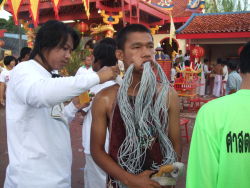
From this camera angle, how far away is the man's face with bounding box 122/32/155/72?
171cm

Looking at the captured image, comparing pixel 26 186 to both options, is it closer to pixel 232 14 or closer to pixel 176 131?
pixel 176 131

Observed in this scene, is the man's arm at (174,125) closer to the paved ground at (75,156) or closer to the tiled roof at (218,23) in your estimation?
the paved ground at (75,156)

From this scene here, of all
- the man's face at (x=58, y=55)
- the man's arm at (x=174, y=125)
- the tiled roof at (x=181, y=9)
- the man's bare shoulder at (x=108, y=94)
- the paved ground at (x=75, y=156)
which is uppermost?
the tiled roof at (x=181, y=9)

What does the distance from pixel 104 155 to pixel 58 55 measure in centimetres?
64

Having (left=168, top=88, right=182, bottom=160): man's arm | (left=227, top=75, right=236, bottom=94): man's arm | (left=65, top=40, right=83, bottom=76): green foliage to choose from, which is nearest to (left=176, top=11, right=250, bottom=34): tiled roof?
(left=65, top=40, right=83, bottom=76): green foliage

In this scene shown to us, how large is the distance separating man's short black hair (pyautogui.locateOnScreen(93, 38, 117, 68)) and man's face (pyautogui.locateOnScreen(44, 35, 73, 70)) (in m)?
0.90

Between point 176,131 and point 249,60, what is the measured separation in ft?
1.92

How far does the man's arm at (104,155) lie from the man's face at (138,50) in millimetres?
270

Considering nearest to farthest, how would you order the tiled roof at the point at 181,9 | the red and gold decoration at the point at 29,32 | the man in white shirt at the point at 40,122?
the man in white shirt at the point at 40,122 < the red and gold decoration at the point at 29,32 < the tiled roof at the point at 181,9

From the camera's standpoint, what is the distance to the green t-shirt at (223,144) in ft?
3.95

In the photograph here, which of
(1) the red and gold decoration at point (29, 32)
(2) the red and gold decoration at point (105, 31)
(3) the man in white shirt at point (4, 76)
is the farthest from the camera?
(1) the red and gold decoration at point (29, 32)

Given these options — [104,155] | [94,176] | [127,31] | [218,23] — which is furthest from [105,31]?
[104,155]

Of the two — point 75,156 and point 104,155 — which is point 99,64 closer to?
point 104,155

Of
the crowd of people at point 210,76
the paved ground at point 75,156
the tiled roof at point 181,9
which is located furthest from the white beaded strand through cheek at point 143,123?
the tiled roof at point 181,9
